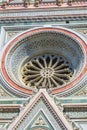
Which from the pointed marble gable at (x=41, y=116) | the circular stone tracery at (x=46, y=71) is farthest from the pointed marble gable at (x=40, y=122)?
the circular stone tracery at (x=46, y=71)

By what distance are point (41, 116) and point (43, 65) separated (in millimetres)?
2881

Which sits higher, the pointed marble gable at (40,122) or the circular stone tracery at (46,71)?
the circular stone tracery at (46,71)

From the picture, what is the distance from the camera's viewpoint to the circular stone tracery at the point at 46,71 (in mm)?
15133

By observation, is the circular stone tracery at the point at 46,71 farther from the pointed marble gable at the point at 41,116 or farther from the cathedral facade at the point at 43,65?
the pointed marble gable at the point at 41,116

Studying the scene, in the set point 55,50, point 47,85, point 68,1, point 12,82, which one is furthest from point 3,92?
point 68,1

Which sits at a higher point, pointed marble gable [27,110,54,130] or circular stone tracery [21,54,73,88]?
circular stone tracery [21,54,73,88]

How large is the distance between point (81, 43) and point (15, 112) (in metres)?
3.33

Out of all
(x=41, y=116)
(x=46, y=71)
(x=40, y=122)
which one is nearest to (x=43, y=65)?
(x=46, y=71)

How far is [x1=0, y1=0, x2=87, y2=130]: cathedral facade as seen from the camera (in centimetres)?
1334

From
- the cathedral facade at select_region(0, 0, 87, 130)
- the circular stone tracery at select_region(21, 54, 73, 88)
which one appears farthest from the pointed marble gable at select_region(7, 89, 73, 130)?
the circular stone tracery at select_region(21, 54, 73, 88)

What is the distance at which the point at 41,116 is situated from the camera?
13281mm

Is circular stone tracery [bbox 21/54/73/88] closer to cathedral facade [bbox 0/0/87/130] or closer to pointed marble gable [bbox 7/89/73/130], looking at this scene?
cathedral facade [bbox 0/0/87/130]

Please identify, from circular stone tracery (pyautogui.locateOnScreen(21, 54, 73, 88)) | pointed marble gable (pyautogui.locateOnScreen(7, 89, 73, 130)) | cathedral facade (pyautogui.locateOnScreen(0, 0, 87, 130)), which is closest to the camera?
pointed marble gable (pyautogui.locateOnScreen(7, 89, 73, 130))

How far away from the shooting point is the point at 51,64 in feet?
51.5
